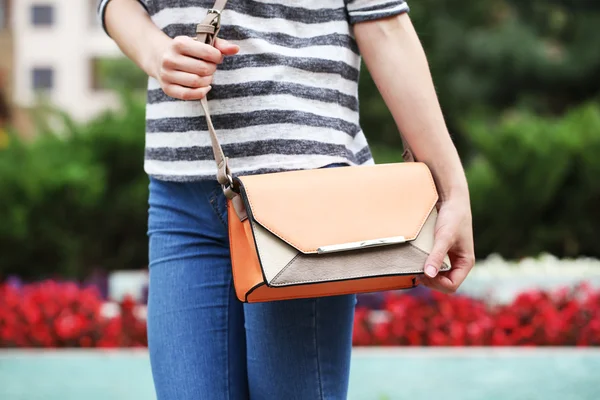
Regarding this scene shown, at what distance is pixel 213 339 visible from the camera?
59.7 inches

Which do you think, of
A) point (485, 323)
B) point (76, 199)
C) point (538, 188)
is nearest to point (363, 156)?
point (485, 323)

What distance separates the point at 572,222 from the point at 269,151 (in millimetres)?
6094

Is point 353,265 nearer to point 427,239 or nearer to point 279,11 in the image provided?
point 427,239

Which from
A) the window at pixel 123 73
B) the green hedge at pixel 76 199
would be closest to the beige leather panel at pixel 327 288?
the green hedge at pixel 76 199

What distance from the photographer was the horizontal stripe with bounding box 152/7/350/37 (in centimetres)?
150

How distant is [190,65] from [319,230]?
1.14ft

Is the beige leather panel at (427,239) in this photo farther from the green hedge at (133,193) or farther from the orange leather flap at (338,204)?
the green hedge at (133,193)

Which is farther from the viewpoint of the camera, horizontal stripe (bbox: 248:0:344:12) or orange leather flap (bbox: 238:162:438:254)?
horizontal stripe (bbox: 248:0:344:12)

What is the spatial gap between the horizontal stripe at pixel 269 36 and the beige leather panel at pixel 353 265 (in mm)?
397

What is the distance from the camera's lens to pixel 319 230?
1.42 m

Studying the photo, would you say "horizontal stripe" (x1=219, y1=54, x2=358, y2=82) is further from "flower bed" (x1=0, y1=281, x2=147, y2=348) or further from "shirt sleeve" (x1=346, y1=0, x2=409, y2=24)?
"flower bed" (x1=0, y1=281, x2=147, y2=348)

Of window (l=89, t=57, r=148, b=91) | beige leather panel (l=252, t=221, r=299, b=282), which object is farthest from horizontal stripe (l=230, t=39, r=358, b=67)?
window (l=89, t=57, r=148, b=91)

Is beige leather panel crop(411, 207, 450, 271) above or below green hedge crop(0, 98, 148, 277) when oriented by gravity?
above

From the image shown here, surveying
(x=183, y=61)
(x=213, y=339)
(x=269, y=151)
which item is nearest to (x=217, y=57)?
(x=183, y=61)
